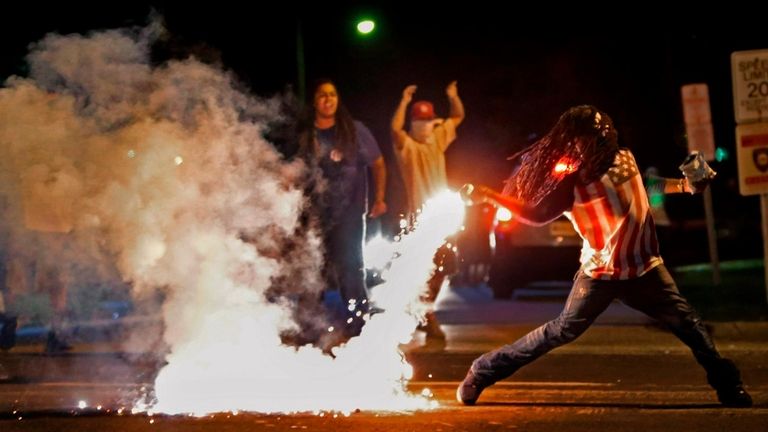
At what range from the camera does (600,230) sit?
6.68 metres

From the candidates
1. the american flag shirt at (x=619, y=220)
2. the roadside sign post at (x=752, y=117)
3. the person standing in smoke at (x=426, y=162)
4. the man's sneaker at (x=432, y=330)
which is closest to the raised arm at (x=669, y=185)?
the american flag shirt at (x=619, y=220)

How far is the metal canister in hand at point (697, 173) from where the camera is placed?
6711mm

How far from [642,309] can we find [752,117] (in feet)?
19.9

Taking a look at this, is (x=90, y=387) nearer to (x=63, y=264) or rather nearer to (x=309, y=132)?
(x=63, y=264)

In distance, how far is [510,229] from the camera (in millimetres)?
14391

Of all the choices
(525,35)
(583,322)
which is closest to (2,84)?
(583,322)

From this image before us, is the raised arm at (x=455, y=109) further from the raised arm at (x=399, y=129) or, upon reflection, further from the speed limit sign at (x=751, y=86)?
the speed limit sign at (x=751, y=86)

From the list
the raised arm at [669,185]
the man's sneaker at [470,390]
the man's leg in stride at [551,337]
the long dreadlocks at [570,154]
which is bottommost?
the man's sneaker at [470,390]

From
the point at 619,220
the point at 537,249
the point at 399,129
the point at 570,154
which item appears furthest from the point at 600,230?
the point at 537,249

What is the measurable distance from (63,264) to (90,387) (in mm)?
2125

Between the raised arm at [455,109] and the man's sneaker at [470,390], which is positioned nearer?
the man's sneaker at [470,390]

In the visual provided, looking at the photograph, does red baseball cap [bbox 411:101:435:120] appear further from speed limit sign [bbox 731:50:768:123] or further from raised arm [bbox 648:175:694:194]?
raised arm [bbox 648:175:694:194]

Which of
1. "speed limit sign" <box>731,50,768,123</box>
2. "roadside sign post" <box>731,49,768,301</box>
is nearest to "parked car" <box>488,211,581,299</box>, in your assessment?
"roadside sign post" <box>731,49,768,301</box>

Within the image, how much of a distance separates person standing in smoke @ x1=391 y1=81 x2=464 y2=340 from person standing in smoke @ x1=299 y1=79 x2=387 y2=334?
0.24m
